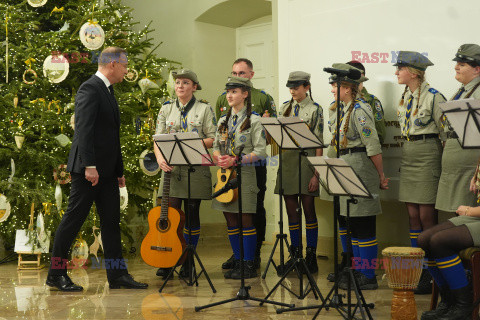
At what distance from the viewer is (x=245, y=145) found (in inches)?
224

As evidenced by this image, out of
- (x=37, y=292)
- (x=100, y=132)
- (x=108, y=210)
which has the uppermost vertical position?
(x=100, y=132)

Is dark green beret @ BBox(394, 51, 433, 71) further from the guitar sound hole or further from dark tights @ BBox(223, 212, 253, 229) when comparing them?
the guitar sound hole

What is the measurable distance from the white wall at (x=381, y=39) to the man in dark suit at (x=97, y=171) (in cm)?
233

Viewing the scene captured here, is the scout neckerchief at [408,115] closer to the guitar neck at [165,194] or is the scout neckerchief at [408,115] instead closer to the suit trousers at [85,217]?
the guitar neck at [165,194]

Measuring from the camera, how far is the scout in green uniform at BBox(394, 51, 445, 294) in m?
5.15

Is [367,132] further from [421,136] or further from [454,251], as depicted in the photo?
[454,251]

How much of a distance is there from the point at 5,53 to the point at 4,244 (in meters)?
2.13

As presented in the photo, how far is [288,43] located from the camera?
7.18 metres

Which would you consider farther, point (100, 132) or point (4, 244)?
point (4, 244)

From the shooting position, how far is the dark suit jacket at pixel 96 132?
5.13 metres

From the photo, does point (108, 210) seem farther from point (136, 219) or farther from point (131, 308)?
point (136, 219)

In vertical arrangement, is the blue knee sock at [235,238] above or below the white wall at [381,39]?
below

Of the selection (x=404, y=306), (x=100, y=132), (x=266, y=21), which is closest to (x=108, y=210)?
(x=100, y=132)

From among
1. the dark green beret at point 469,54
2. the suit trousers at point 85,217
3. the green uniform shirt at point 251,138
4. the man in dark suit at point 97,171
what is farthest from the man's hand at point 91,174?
the dark green beret at point 469,54
